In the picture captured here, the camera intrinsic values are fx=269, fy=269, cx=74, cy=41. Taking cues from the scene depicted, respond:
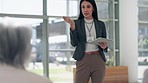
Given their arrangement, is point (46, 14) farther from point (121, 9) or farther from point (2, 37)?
point (2, 37)

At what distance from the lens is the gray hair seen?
1.12m

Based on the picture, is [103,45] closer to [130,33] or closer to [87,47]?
[87,47]

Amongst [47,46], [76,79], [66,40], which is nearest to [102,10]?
[66,40]

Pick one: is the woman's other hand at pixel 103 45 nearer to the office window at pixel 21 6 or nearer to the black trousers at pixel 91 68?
the black trousers at pixel 91 68

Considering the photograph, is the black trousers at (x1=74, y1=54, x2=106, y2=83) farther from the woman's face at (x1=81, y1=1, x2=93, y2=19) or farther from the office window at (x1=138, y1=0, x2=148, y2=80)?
the office window at (x1=138, y1=0, x2=148, y2=80)

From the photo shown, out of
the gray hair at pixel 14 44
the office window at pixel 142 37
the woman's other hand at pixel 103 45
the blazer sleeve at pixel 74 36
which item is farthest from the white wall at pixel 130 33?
the gray hair at pixel 14 44

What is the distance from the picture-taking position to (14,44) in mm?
1124

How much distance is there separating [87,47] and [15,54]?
1.63m

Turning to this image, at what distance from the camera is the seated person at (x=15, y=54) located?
1102 mm

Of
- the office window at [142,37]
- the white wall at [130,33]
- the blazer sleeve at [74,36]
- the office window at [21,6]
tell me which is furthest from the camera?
the office window at [142,37]

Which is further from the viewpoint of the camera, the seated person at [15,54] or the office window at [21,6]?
the office window at [21,6]

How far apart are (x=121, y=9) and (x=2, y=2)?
130 inches

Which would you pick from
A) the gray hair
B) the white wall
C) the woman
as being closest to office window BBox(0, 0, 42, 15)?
the white wall

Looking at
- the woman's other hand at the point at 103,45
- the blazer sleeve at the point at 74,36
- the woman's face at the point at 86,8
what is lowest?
the woman's other hand at the point at 103,45
